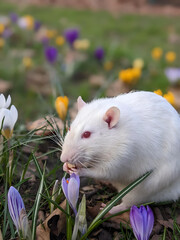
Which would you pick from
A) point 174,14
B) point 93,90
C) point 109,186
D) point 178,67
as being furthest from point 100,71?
point 174,14

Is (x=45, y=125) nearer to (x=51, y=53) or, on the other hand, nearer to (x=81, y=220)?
(x=81, y=220)

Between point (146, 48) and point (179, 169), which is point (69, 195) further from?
point (146, 48)

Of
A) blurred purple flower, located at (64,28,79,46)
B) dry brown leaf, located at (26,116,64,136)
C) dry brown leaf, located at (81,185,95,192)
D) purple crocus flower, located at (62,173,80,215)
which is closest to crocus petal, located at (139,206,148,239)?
purple crocus flower, located at (62,173,80,215)

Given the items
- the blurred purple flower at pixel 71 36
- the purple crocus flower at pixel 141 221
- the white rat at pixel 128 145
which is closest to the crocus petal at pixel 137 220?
the purple crocus flower at pixel 141 221

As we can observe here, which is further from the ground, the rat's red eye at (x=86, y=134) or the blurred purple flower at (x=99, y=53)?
the blurred purple flower at (x=99, y=53)

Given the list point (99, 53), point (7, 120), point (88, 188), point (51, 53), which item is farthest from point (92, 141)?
point (99, 53)

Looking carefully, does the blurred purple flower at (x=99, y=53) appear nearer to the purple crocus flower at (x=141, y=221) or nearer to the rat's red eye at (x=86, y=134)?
the rat's red eye at (x=86, y=134)
